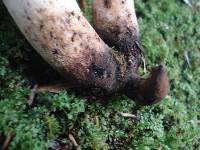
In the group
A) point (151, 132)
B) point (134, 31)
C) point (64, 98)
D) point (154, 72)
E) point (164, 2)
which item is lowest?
point (151, 132)

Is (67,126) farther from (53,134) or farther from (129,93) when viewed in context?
(129,93)

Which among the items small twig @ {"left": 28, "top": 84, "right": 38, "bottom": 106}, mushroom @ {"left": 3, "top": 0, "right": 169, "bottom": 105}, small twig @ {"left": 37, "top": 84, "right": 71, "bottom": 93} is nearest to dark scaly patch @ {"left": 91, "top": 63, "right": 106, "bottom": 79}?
mushroom @ {"left": 3, "top": 0, "right": 169, "bottom": 105}

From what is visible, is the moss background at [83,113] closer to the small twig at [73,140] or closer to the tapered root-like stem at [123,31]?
the small twig at [73,140]

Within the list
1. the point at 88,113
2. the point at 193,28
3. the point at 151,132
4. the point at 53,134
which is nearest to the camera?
the point at 53,134

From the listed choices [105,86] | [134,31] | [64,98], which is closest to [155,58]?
[134,31]

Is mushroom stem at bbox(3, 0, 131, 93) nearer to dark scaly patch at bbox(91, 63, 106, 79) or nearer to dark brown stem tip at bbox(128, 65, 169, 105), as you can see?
dark scaly patch at bbox(91, 63, 106, 79)

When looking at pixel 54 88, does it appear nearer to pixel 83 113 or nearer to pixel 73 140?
pixel 83 113

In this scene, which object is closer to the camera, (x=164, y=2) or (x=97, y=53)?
(x=97, y=53)

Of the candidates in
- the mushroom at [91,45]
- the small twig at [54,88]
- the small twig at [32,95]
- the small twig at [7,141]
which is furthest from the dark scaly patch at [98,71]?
the small twig at [7,141]
